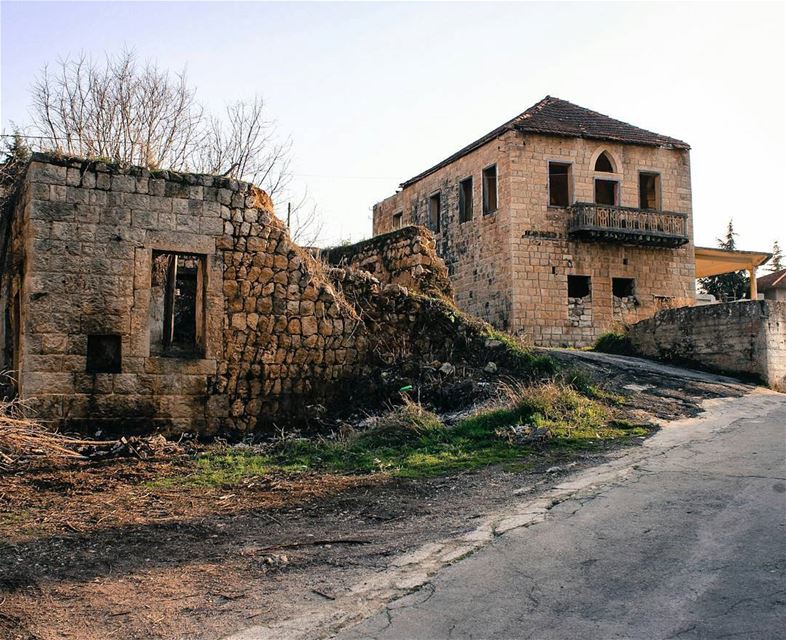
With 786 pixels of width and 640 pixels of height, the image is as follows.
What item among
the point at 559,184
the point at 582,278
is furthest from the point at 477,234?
the point at 582,278

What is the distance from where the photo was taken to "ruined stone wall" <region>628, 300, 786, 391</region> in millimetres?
15055

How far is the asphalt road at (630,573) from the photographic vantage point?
13.3 ft

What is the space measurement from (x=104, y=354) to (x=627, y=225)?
18532mm

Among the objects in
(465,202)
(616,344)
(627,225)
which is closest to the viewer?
(616,344)

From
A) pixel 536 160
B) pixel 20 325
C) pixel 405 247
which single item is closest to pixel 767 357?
pixel 405 247

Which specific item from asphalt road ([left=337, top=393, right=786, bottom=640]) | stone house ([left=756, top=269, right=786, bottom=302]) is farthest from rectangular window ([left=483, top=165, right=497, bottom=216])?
asphalt road ([left=337, top=393, right=786, bottom=640])

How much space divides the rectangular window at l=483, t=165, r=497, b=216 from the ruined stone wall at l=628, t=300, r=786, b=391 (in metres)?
9.65

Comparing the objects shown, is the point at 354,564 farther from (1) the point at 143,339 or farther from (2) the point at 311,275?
(2) the point at 311,275

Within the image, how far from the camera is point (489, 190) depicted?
2606 centimetres

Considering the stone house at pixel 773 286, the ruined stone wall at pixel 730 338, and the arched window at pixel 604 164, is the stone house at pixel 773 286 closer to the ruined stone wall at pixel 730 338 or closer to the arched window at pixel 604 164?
the arched window at pixel 604 164

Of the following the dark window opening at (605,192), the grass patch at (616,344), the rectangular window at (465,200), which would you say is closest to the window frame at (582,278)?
the dark window opening at (605,192)

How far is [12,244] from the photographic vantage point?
11125 millimetres

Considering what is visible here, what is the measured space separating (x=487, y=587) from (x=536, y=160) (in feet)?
69.7

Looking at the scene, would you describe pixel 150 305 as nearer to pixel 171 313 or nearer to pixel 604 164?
pixel 171 313
